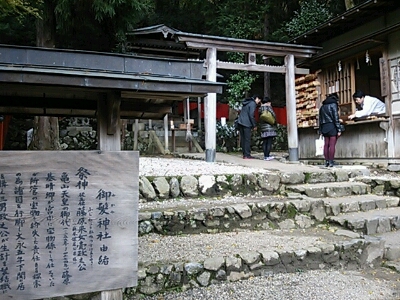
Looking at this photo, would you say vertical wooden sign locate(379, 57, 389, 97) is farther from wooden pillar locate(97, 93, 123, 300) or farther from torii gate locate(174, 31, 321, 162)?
wooden pillar locate(97, 93, 123, 300)

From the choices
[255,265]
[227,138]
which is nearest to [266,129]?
[255,265]

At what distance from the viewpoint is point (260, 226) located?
18.4 feet

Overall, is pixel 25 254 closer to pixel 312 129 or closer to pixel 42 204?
pixel 42 204

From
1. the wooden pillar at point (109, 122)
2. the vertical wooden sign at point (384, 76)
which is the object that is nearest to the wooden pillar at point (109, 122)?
the wooden pillar at point (109, 122)

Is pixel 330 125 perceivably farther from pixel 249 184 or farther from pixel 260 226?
pixel 260 226

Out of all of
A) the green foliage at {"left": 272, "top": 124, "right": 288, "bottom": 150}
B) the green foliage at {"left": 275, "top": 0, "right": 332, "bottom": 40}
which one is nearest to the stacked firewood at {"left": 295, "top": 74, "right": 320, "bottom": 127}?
the green foliage at {"left": 275, "top": 0, "right": 332, "bottom": 40}

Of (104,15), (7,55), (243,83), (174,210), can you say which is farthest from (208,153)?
(243,83)

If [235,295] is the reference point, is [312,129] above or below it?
above

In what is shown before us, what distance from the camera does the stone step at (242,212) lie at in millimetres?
5125

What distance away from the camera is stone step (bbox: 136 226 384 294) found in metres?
3.96

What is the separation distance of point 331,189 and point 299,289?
303cm

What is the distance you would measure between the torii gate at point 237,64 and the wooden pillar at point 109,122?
526cm

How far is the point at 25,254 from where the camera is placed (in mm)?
2607

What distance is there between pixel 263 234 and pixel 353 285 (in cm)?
146
